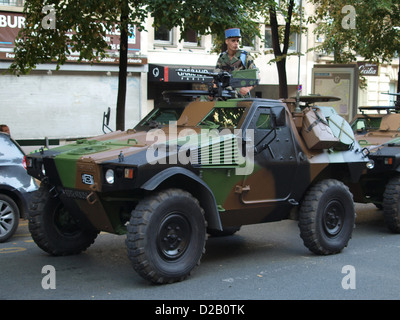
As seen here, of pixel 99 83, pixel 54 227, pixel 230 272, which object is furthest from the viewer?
pixel 99 83

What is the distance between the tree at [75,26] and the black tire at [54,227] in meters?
4.98

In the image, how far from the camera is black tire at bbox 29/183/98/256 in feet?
23.9

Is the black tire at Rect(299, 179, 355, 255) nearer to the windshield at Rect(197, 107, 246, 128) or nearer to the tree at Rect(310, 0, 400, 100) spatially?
the windshield at Rect(197, 107, 246, 128)

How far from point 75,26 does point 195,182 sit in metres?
6.34

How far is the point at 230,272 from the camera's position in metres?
7.00

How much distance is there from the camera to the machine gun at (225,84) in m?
8.08

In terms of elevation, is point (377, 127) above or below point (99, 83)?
below

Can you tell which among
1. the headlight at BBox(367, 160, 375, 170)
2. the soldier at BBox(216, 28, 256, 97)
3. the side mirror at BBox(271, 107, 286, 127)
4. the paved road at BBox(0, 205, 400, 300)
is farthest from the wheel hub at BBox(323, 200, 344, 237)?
the soldier at BBox(216, 28, 256, 97)

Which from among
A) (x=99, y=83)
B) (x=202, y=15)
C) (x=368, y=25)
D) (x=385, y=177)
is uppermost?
(x=368, y=25)

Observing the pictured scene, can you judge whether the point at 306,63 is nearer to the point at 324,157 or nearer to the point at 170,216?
the point at 324,157

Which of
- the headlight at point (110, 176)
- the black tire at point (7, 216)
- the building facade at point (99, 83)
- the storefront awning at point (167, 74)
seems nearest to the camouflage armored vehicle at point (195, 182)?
the headlight at point (110, 176)

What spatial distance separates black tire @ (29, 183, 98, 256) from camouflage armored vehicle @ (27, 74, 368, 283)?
1 cm

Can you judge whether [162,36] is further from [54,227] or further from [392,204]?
[54,227]

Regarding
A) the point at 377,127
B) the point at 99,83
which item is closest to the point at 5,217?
the point at 377,127
